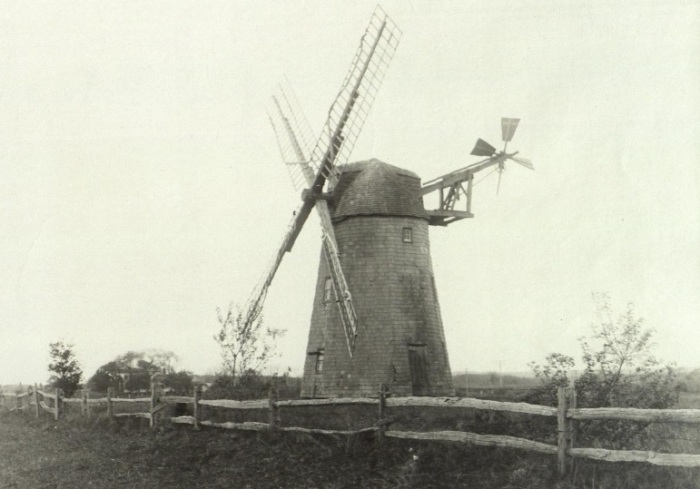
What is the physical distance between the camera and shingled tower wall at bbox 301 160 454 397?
19.7m

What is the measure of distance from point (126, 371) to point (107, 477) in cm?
2720

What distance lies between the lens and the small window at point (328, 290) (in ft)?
68.3

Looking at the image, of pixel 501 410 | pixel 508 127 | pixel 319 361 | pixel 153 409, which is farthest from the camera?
pixel 508 127

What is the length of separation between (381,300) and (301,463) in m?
8.51

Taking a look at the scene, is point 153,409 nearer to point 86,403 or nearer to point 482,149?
point 86,403

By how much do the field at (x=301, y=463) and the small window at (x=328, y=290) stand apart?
5018 millimetres

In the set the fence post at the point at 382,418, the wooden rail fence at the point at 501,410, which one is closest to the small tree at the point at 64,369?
the wooden rail fence at the point at 501,410

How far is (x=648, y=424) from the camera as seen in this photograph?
10883 mm

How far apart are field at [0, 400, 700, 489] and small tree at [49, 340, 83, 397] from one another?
1275cm

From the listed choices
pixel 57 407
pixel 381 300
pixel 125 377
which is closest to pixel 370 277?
pixel 381 300

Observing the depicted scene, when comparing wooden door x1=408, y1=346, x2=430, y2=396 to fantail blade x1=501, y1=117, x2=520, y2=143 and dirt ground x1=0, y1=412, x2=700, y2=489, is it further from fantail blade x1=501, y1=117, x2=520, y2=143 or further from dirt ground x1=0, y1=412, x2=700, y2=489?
fantail blade x1=501, y1=117, x2=520, y2=143

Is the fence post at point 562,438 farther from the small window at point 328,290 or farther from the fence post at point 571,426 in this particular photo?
the small window at point 328,290

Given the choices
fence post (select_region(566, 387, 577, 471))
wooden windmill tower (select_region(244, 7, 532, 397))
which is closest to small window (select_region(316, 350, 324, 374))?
wooden windmill tower (select_region(244, 7, 532, 397))

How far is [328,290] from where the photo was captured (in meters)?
21.0
